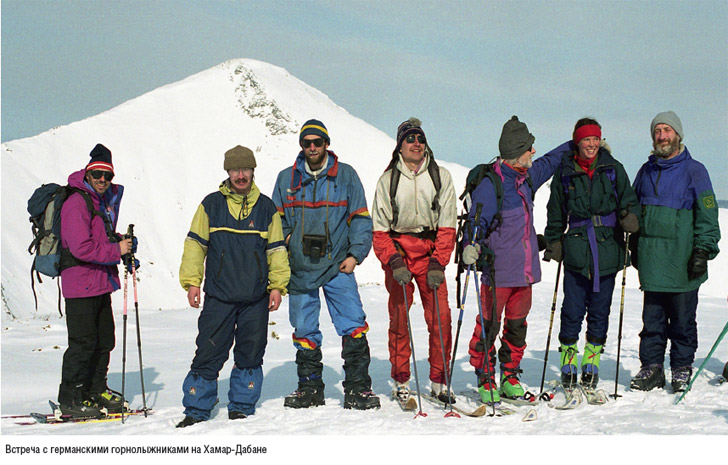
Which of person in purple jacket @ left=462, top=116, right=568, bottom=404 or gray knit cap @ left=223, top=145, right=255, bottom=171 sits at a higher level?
gray knit cap @ left=223, top=145, right=255, bottom=171

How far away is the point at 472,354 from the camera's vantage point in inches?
234

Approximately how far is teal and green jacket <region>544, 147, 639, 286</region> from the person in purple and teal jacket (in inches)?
14.5

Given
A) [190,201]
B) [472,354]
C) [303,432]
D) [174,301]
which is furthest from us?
[190,201]

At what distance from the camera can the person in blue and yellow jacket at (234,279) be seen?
17.8 feet

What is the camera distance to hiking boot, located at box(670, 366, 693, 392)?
6074 millimetres

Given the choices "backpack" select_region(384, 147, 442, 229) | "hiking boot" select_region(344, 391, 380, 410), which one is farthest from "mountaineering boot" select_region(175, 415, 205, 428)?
"backpack" select_region(384, 147, 442, 229)

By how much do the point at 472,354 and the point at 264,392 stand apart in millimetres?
2519

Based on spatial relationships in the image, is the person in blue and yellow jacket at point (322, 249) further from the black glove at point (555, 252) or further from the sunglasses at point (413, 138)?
the black glove at point (555, 252)

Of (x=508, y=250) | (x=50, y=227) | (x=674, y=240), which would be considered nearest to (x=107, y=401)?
(x=50, y=227)

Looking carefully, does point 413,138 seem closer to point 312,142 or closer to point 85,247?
point 312,142

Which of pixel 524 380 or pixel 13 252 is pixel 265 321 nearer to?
pixel 524 380

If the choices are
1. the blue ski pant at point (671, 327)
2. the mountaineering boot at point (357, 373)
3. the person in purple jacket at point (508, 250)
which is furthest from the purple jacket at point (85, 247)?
the blue ski pant at point (671, 327)

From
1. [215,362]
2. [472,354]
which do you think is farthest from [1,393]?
[472,354]

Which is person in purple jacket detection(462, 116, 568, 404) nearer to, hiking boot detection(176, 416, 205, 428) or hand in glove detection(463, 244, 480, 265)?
hand in glove detection(463, 244, 480, 265)
